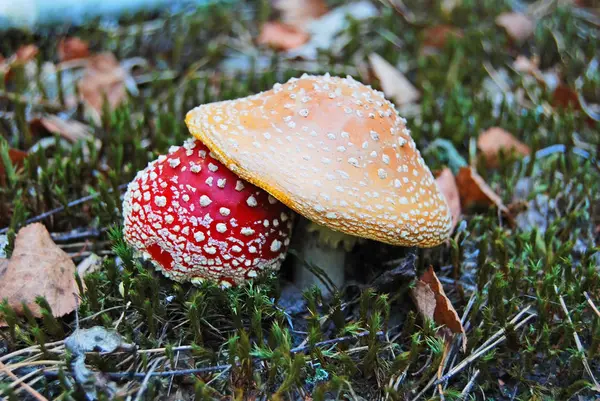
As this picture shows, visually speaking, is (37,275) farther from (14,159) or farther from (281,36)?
(281,36)

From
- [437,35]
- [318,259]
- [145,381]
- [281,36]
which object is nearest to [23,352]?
[145,381]

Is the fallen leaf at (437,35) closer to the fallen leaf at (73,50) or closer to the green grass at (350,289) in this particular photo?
the green grass at (350,289)

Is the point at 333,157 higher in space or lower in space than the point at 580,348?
higher

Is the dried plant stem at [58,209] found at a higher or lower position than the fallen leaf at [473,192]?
lower

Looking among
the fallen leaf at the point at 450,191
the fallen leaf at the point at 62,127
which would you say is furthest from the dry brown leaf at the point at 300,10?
the fallen leaf at the point at 450,191

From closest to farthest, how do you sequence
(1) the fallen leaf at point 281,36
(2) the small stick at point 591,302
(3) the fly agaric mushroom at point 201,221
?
(3) the fly agaric mushroom at point 201,221 < (2) the small stick at point 591,302 < (1) the fallen leaf at point 281,36

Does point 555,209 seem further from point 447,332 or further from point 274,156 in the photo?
point 274,156

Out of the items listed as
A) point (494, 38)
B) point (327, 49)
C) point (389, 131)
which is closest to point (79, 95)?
point (327, 49)
